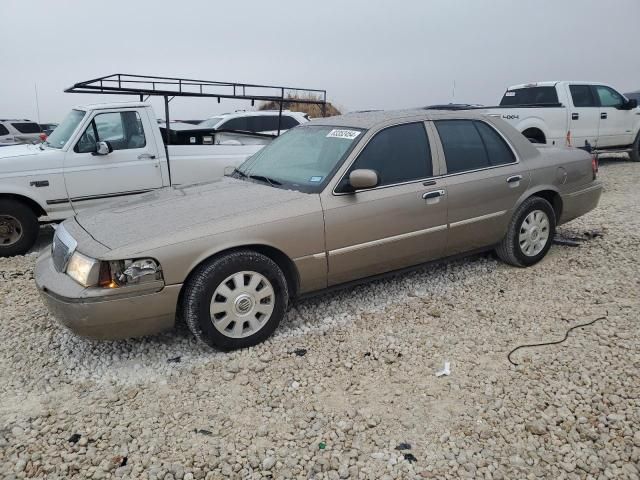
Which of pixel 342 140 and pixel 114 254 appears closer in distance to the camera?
pixel 114 254

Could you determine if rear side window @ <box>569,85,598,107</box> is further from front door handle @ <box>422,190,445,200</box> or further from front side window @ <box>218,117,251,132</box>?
front door handle @ <box>422,190,445,200</box>

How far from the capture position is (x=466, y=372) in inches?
129

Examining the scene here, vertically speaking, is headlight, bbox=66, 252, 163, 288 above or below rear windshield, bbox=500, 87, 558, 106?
below

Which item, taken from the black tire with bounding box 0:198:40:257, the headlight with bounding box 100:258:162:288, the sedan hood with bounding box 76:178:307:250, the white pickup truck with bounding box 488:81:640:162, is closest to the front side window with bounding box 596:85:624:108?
the white pickup truck with bounding box 488:81:640:162

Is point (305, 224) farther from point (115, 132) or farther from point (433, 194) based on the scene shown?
point (115, 132)

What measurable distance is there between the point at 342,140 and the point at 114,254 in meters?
1.99

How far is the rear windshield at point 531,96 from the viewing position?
11.2 m

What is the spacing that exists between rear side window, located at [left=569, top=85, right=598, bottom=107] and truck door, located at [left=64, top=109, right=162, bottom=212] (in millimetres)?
9122

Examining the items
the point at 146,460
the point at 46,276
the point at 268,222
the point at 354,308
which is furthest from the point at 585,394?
the point at 46,276

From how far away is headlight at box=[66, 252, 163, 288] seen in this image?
3.16 meters

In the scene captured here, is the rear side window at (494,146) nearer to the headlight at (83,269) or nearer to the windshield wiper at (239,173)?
the windshield wiper at (239,173)

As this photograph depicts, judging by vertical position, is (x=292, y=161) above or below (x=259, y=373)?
above

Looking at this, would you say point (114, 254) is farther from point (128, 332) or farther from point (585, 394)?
point (585, 394)

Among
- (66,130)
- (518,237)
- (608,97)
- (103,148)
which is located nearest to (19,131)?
(66,130)
